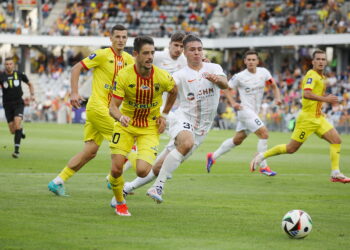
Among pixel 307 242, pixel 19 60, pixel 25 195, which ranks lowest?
pixel 19 60

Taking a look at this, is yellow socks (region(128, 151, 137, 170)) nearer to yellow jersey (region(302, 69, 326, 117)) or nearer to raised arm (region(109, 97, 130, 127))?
raised arm (region(109, 97, 130, 127))

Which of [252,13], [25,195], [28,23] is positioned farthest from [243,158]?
[28,23]

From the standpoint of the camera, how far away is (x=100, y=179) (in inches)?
565

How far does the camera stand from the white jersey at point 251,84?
685 inches

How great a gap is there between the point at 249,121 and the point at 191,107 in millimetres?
5449

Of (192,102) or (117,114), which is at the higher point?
(117,114)

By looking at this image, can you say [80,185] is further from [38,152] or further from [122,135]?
[38,152]

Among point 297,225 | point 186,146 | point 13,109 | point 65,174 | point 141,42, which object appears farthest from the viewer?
point 13,109

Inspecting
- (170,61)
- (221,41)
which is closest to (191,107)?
(170,61)

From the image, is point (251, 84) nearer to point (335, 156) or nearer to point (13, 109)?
point (335, 156)

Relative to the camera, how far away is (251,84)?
17391mm

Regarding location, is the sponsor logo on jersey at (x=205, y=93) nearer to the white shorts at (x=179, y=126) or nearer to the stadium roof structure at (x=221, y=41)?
the white shorts at (x=179, y=126)

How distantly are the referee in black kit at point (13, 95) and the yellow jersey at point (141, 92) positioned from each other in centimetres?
960

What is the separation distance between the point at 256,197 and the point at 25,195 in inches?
129
